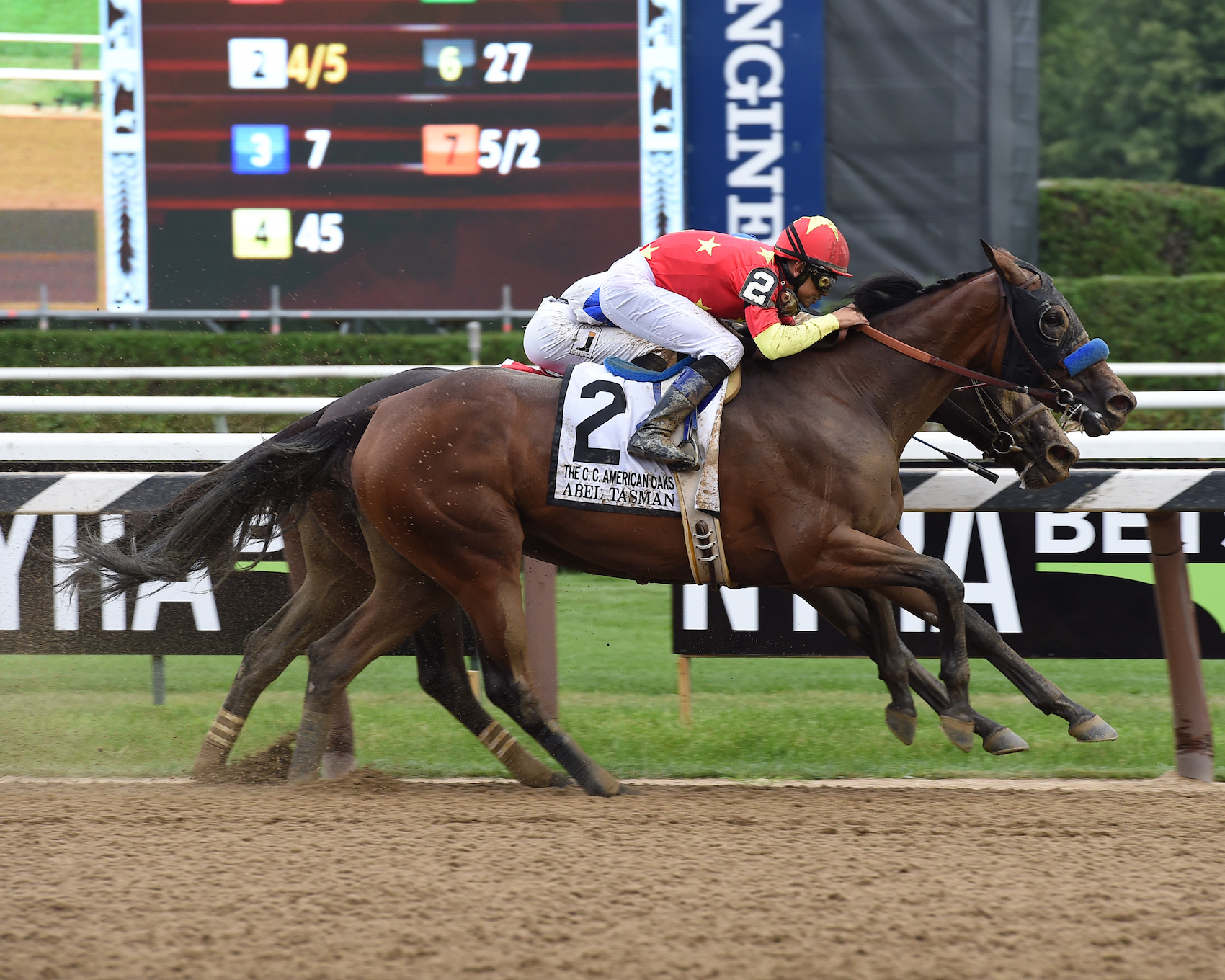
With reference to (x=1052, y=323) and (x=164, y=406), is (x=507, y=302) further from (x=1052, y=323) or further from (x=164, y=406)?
(x=1052, y=323)

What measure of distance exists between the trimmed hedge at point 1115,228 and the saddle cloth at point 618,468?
39.6 ft

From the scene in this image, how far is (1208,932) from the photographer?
272cm

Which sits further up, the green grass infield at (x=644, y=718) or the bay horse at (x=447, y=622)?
the bay horse at (x=447, y=622)

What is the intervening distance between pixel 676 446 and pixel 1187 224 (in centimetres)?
1369

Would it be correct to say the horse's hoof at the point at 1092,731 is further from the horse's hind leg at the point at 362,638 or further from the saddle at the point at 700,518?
the horse's hind leg at the point at 362,638

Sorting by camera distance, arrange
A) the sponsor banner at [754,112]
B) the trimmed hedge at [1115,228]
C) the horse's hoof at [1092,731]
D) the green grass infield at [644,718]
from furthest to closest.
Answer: the trimmed hedge at [1115,228], the sponsor banner at [754,112], the green grass infield at [644,718], the horse's hoof at [1092,731]

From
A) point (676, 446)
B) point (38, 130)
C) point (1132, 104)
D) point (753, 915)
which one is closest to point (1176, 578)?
point (676, 446)

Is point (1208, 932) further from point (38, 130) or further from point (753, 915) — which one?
point (38, 130)

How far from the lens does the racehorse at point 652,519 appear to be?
4043mm

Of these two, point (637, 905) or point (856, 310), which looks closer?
point (637, 905)

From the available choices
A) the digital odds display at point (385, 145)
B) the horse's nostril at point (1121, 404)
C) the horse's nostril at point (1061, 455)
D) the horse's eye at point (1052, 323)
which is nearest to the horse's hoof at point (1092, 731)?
the horse's nostril at point (1061, 455)

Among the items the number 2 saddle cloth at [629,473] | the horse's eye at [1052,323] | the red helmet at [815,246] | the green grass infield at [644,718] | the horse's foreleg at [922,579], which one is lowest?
the green grass infield at [644,718]

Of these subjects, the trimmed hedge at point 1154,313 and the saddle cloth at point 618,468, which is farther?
the trimmed hedge at point 1154,313

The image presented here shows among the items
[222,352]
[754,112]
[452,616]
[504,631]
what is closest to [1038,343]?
[504,631]
